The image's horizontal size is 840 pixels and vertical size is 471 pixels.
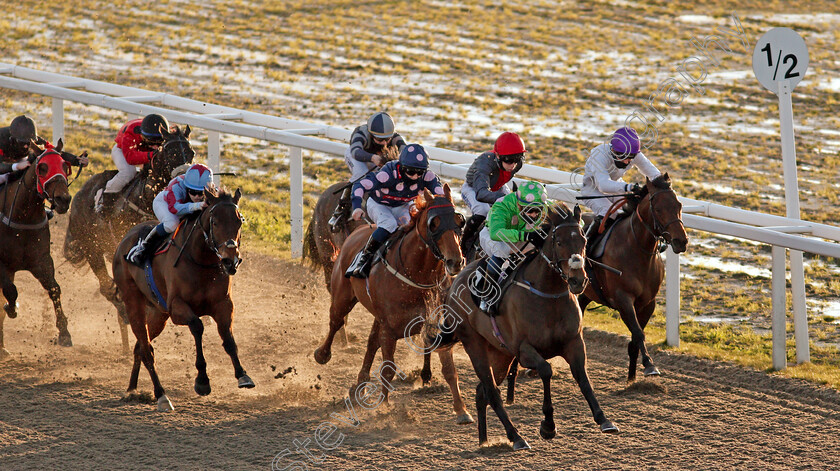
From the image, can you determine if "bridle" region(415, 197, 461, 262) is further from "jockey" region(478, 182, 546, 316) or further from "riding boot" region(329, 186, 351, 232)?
"riding boot" region(329, 186, 351, 232)

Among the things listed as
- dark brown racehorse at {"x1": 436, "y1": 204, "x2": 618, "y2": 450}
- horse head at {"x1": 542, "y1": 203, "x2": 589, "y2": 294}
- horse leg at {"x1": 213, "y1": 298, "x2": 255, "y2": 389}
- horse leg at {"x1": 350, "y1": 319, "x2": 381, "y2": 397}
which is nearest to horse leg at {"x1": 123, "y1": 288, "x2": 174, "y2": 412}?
horse leg at {"x1": 213, "y1": 298, "x2": 255, "y2": 389}

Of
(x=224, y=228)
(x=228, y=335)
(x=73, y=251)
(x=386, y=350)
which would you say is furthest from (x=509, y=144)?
(x=73, y=251)

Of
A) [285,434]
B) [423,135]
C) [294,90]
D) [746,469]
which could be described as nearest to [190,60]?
[294,90]

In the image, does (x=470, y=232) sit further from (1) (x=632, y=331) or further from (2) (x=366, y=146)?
(2) (x=366, y=146)

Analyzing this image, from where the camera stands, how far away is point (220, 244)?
7.28m

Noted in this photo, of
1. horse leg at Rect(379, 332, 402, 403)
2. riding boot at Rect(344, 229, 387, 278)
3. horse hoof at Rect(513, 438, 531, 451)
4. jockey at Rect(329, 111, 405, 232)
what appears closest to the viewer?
horse hoof at Rect(513, 438, 531, 451)

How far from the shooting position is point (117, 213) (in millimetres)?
9508

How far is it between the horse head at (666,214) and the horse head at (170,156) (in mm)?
Answer: 3835

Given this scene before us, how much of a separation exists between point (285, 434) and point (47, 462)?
4.76 ft

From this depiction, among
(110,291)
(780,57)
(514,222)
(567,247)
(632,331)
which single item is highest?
(780,57)

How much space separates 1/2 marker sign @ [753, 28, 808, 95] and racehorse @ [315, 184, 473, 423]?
3089mm

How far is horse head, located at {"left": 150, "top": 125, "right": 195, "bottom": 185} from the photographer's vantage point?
363 inches

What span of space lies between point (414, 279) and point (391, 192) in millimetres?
974

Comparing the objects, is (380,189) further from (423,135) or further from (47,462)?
(423,135)
